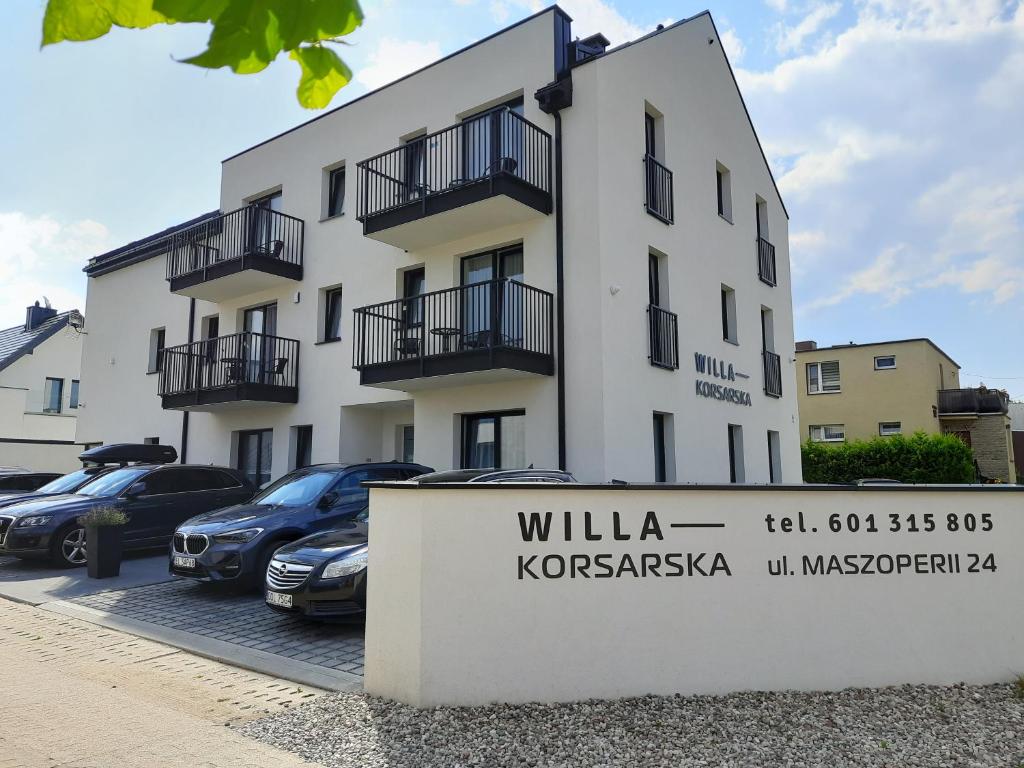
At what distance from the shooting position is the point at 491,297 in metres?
12.5

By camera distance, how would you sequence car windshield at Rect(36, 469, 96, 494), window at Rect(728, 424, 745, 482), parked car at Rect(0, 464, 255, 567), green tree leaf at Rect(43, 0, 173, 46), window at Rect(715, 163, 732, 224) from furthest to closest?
1. window at Rect(715, 163, 732, 224)
2. window at Rect(728, 424, 745, 482)
3. car windshield at Rect(36, 469, 96, 494)
4. parked car at Rect(0, 464, 255, 567)
5. green tree leaf at Rect(43, 0, 173, 46)

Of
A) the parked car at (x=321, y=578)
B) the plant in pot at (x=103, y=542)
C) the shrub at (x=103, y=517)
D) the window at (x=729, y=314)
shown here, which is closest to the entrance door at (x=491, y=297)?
the parked car at (x=321, y=578)

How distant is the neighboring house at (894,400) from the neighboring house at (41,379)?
111 feet

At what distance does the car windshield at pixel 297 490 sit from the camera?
A: 393 inches

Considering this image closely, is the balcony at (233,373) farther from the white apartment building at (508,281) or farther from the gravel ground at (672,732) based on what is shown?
the gravel ground at (672,732)

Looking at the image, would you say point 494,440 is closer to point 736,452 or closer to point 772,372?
point 736,452

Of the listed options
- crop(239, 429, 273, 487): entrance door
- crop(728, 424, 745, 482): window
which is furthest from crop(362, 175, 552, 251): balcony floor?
crop(728, 424, 745, 482): window

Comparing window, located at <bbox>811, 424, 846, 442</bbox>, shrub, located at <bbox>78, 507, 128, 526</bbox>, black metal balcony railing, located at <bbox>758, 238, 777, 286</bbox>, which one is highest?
black metal balcony railing, located at <bbox>758, 238, 777, 286</bbox>

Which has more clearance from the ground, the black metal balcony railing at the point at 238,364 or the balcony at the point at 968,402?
the balcony at the point at 968,402

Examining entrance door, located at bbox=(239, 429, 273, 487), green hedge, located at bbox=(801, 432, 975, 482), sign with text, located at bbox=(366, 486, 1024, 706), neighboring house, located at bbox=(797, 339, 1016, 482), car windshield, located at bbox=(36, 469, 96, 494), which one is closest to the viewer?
sign with text, located at bbox=(366, 486, 1024, 706)

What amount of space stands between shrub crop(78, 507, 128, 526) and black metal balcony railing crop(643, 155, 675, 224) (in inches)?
405

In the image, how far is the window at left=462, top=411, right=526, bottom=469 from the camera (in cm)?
1339

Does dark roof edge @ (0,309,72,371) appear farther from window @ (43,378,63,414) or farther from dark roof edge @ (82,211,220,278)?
dark roof edge @ (82,211,220,278)

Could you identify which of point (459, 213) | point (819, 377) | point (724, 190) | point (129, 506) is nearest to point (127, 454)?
point (129, 506)
